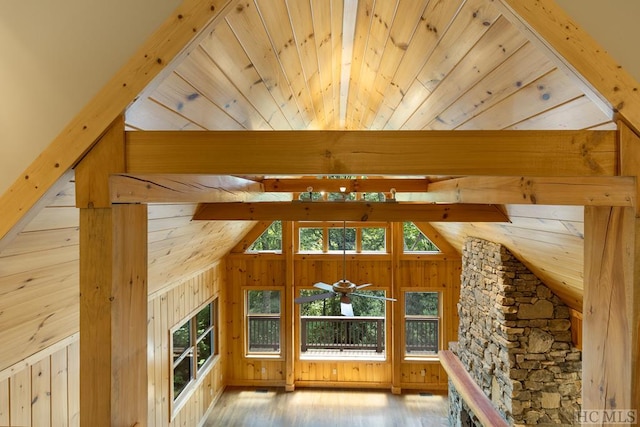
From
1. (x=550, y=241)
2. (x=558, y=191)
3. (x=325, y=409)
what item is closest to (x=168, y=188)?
(x=558, y=191)

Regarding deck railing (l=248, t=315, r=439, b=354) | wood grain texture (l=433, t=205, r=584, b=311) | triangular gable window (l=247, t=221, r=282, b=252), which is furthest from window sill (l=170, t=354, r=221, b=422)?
→ wood grain texture (l=433, t=205, r=584, b=311)

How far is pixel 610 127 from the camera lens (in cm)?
131

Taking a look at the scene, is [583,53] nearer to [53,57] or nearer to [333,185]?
[53,57]

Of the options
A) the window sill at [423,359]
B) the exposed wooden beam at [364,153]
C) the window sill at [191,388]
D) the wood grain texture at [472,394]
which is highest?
the exposed wooden beam at [364,153]

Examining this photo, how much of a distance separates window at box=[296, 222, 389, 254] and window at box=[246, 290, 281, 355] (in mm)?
1229

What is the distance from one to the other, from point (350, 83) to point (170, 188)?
1.74 m

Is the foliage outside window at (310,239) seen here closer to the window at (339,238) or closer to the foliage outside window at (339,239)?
the window at (339,238)

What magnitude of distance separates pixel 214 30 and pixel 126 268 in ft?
3.24

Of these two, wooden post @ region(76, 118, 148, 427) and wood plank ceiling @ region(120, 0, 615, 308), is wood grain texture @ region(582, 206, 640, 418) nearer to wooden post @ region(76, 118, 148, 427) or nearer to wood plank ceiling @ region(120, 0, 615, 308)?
wood plank ceiling @ region(120, 0, 615, 308)

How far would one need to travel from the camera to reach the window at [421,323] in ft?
22.3

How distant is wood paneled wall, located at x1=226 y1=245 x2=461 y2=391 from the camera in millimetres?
6668

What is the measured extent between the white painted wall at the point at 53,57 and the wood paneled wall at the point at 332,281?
5.80m

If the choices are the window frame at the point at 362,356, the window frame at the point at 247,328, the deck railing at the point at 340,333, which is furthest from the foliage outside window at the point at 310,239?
the deck railing at the point at 340,333

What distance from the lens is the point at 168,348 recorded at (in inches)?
180
